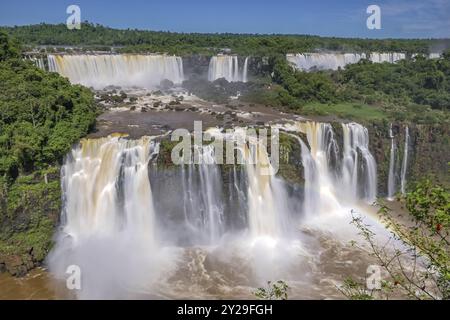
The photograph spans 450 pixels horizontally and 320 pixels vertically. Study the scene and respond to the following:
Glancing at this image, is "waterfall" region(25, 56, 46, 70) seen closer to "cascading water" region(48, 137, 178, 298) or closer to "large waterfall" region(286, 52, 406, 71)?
"cascading water" region(48, 137, 178, 298)

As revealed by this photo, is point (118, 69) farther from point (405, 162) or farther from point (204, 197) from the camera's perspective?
point (405, 162)

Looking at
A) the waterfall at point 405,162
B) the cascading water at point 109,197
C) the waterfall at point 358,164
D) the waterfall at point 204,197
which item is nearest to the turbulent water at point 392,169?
the waterfall at point 405,162

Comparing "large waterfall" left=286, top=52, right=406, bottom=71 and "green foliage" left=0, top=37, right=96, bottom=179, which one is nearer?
"green foliage" left=0, top=37, right=96, bottom=179

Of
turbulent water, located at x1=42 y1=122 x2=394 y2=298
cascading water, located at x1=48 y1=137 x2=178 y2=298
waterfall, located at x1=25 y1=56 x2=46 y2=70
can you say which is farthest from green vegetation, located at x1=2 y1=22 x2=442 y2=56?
cascading water, located at x1=48 y1=137 x2=178 y2=298

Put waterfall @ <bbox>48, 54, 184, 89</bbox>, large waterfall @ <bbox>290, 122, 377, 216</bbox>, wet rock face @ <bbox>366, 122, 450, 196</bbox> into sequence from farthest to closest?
waterfall @ <bbox>48, 54, 184, 89</bbox> → wet rock face @ <bbox>366, 122, 450, 196</bbox> → large waterfall @ <bbox>290, 122, 377, 216</bbox>

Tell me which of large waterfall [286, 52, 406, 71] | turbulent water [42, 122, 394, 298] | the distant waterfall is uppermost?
large waterfall [286, 52, 406, 71]

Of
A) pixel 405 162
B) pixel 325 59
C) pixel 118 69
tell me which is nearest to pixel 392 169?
pixel 405 162
